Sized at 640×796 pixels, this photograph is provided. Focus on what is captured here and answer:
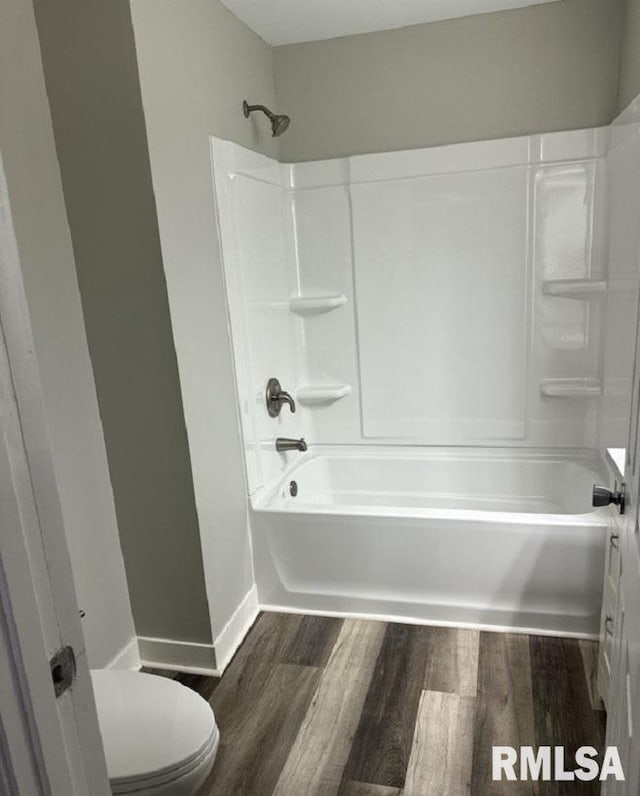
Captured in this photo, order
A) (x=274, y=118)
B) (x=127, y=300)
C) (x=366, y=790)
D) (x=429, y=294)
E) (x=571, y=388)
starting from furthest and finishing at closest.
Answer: (x=429, y=294) < (x=571, y=388) < (x=274, y=118) < (x=127, y=300) < (x=366, y=790)

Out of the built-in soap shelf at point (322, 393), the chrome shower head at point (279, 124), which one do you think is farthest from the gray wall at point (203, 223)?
the built-in soap shelf at point (322, 393)

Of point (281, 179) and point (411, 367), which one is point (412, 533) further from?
point (281, 179)

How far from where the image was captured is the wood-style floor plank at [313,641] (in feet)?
7.78

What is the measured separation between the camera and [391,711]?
6.79 feet

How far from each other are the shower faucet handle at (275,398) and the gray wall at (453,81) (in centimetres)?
115

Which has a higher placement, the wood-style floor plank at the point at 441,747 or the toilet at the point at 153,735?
the toilet at the point at 153,735

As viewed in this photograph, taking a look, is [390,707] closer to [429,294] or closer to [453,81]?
[429,294]

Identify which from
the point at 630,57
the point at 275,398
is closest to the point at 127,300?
the point at 275,398

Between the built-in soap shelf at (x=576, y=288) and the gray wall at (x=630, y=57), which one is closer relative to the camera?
the gray wall at (x=630, y=57)

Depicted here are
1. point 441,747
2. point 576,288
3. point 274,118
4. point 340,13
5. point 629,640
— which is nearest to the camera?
point 629,640

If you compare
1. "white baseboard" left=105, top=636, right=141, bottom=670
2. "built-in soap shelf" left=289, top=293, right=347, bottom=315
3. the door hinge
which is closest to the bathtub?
"white baseboard" left=105, top=636, right=141, bottom=670

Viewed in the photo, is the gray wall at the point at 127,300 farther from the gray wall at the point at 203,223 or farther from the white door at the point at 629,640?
the white door at the point at 629,640

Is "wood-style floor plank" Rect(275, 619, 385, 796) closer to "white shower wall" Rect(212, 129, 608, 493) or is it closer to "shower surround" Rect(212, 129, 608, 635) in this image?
"shower surround" Rect(212, 129, 608, 635)

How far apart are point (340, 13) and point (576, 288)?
1567 mm
